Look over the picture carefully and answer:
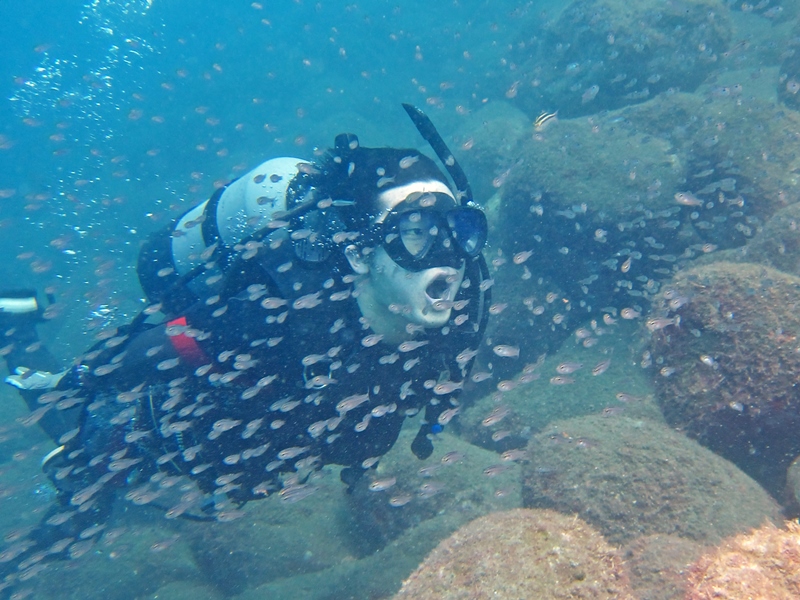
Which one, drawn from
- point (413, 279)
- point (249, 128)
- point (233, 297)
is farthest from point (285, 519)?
point (249, 128)

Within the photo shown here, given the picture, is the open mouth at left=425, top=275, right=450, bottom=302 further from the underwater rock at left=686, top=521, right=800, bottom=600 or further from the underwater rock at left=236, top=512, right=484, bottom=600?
the underwater rock at left=236, top=512, right=484, bottom=600

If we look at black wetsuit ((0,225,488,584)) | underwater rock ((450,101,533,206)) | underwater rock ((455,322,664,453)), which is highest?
underwater rock ((450,101,533,206))

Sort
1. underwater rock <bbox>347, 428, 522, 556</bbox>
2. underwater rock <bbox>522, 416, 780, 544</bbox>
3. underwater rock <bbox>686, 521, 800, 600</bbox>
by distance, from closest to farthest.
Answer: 1. underwater rock <bbox>686, 521, 800, 600</bbox>
2. underwater rock <bbox>522, 416, 780, 544</bbox>
3. underwater rock <bbox>347, 428, 522, 556</bbox>

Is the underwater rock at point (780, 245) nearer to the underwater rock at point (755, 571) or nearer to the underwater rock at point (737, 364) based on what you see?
the underwater rock at point (737, 364)

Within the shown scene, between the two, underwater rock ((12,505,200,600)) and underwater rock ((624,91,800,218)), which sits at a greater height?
underwater rock ((624,91,800,218))

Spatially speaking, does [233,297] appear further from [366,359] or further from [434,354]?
[434,354]

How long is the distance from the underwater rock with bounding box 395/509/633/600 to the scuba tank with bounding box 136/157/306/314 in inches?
130

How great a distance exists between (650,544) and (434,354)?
227 centimetres

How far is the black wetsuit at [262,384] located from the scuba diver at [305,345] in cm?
1

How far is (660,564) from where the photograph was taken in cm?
308

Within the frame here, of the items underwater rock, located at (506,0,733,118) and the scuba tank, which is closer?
the scuba tank

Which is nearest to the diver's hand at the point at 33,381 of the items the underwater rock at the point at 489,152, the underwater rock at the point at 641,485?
the underwater rock at the point at 641,485

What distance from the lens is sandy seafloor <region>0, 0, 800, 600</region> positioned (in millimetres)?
6332

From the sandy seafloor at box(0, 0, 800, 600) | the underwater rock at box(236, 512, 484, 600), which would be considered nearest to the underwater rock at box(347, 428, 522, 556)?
the sandy seafloor at box(0, 0, 800, 600)
